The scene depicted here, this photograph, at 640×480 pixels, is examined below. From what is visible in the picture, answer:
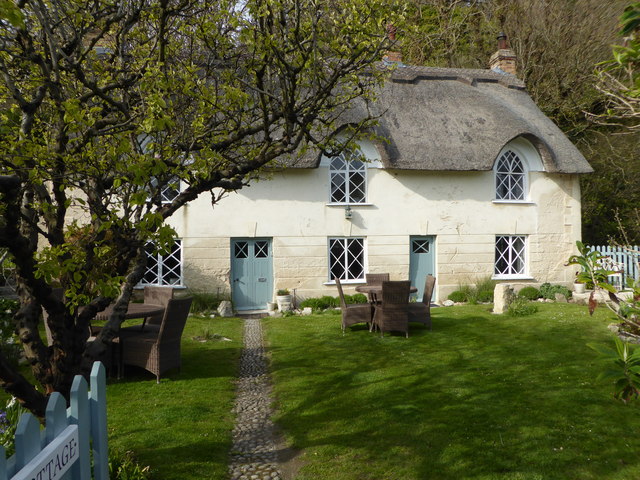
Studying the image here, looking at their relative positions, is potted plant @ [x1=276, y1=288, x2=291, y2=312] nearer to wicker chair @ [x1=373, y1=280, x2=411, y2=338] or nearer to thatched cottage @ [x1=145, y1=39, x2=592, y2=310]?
thatched cottage @ [x1=145, y1=39, x2=592, y2=310]

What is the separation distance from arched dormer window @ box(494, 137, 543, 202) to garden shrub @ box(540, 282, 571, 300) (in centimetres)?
272

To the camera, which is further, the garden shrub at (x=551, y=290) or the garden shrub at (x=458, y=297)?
the garden shrub at (x=551, y=290)

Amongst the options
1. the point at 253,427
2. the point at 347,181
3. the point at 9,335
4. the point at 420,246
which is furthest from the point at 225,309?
the point at 253,427

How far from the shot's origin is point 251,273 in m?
13.8

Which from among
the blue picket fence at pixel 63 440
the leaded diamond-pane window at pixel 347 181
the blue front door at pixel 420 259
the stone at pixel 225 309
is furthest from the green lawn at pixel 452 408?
the leaded diamond-pane window at pixel 347 181

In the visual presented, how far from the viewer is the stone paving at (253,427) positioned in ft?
14.0

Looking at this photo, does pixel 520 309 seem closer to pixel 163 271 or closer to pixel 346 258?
pixel 346 258

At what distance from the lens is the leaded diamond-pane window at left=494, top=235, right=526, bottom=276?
51.1 feet

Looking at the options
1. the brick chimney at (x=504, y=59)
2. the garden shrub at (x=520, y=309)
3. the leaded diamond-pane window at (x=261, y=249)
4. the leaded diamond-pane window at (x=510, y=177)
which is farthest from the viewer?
the brick chimney at (x=504, y=59)

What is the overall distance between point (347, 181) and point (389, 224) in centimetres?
173

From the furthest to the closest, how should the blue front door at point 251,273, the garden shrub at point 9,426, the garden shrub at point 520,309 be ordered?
the blue front door at point 251,273 < the garden shrub at point 520,309 < the garden shrub at point 9,426

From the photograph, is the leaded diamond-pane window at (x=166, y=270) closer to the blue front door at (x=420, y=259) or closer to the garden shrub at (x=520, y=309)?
the blue front door at (x=420, y=259)

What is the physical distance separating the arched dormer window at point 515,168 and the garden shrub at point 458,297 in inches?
127

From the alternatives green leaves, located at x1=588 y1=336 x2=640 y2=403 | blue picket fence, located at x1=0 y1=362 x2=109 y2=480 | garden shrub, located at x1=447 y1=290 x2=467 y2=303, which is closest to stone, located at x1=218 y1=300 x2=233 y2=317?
garden shrub, located at x1=447 y1=290 x2=467 y2=303
